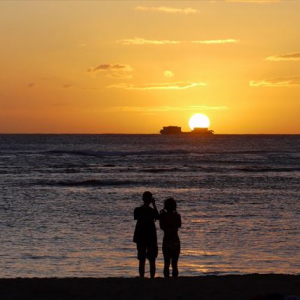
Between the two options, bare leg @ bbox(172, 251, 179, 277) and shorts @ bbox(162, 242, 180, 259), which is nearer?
shorts @ bbox(162, 242, 180, 259)

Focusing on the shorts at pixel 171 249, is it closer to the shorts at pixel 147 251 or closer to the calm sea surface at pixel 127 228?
the shorts at pixel 147 251

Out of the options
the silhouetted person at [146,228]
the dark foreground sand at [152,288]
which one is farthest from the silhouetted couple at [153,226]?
the dark foreground sand at [152,288]

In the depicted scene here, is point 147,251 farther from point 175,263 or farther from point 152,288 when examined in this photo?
point 152,288

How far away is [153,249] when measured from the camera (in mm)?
12703

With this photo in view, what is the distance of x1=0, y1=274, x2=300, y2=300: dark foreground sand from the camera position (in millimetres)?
11375

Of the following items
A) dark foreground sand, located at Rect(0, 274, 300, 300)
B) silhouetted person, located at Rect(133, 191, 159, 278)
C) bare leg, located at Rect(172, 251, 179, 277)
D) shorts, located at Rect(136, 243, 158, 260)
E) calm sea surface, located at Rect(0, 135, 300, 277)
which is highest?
silhouetted person, located at Rect(133, 191, 159, 278)

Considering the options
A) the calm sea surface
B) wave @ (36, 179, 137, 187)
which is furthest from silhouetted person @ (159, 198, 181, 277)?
wave @ (36, 179, 137, 187)

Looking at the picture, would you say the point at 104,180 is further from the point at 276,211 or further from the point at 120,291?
the point at 120,291

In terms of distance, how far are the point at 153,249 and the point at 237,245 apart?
7.42m

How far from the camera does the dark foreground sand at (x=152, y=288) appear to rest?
37.3ft

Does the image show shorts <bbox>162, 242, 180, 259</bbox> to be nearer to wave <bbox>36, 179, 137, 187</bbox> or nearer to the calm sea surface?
the calm sea surface

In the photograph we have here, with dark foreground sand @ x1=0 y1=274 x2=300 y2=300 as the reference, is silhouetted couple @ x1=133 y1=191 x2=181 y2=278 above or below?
above

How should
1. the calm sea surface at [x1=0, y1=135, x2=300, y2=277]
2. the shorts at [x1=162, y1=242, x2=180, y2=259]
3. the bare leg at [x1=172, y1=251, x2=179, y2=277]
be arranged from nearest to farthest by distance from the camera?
1. the shorts at [x1=162, y1=242, x2=180, y2=259]
2. the bare leg at [x1=172, y1=251, x2=179, y2=277]
3. the calm sea surface at [x1=0, y1=135, x2=300, y2=277]

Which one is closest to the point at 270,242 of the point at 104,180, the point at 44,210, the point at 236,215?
the point at 236,215
